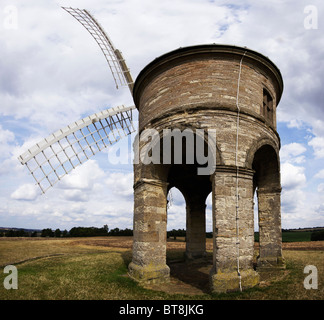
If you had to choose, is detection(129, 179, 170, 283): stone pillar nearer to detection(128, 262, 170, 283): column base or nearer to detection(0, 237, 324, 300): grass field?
detection(128, 262, 170, 283): column base

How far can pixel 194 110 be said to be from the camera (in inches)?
314

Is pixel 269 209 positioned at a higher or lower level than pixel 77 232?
higher

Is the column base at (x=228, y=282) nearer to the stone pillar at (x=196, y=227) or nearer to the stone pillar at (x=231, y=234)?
Answer: the stone pillar at (x=231, y=234)

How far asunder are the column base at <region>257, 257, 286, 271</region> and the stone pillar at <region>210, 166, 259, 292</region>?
2.56 meters

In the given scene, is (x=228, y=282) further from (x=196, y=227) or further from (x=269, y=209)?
(x=196, y=227)

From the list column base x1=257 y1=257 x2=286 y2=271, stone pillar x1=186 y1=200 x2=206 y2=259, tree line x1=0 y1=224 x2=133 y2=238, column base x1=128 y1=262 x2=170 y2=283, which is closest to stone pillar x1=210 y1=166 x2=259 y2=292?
column base x1=128 y1=262 x2=170 y2=283

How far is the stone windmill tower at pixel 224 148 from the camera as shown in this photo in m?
7.05

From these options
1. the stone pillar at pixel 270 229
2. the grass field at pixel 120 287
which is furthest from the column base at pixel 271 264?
the grass field at pixel 120 287

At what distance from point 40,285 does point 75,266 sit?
10.0ft

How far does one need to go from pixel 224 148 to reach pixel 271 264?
500cm

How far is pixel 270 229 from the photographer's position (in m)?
9.62

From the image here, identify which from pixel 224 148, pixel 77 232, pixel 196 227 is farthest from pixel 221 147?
pixel 77 232

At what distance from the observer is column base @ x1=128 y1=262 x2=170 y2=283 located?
7.88 m
